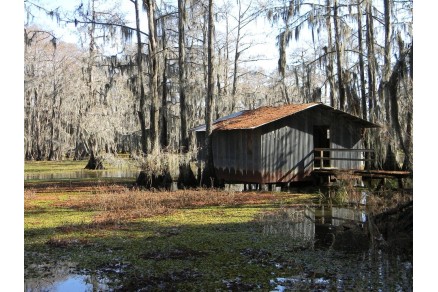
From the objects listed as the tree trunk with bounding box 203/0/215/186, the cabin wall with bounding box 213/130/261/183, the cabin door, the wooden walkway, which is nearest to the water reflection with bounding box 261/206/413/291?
the wooden walkway

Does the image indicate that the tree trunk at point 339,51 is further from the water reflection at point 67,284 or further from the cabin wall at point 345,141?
the water reflection at point 67,284

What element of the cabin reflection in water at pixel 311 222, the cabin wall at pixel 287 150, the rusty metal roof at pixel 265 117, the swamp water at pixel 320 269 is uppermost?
the rusty metal roof at pixel 265 117

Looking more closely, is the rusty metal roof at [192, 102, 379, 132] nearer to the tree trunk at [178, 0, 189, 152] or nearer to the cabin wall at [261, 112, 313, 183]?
the cabin wall at [261, 112, 313, 183]

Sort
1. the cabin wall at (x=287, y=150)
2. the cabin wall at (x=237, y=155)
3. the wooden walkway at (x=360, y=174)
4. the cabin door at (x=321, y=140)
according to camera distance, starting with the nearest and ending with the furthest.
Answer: the wooden walkway at (x=360, y=174), the cabin wall at (x=287, y=150), the cabin wall at (x=237, y=155), the cabin door at (x=321, y=140)

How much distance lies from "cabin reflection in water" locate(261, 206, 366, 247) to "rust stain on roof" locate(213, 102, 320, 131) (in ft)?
19.4

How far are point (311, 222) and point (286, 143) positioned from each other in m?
8.33

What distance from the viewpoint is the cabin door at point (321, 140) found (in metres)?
20.0

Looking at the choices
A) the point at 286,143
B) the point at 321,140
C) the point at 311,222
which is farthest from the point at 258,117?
the point at 311,222

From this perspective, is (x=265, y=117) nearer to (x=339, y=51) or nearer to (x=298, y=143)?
(x=298, y=143)

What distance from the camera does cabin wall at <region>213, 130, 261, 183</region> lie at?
18.5 metres

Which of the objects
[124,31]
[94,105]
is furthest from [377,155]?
[94,105]

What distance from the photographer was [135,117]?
40500 mm

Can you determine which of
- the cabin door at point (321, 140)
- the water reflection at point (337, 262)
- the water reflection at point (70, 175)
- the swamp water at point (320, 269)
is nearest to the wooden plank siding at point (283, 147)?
the cabin door at point (321, 140)
